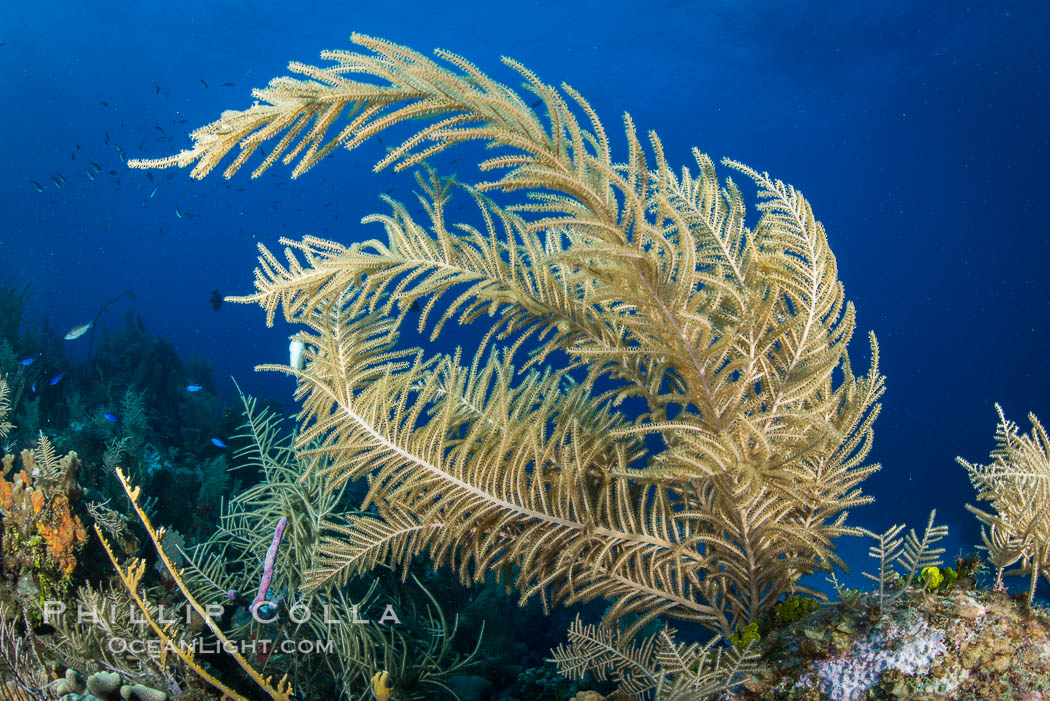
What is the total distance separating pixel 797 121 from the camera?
43.3 metres

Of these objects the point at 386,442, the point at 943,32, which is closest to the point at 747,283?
the point at 386,442

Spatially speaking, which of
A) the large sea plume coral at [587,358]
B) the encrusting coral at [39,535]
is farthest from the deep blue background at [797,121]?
the large sea plume coral at [587,358]

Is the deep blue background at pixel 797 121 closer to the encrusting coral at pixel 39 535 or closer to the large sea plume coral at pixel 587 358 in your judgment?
the encrusting coral at pixel 39 535

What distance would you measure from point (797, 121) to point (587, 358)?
51.1 meters

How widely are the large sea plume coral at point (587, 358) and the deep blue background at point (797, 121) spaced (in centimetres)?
565

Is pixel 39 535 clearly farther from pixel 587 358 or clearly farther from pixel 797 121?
pixel 797 121

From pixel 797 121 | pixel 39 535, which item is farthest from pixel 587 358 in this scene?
pixel 797 121

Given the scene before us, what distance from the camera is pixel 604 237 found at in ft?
5.67

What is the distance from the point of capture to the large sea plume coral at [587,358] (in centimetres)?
173

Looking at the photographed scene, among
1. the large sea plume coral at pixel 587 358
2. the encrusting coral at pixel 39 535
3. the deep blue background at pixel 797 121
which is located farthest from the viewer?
the deep blue background at pixel 797 121

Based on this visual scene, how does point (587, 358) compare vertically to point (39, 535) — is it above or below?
above

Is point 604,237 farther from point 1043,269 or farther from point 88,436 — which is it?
point 1043,269

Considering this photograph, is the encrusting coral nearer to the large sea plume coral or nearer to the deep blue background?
the large sea plume coral

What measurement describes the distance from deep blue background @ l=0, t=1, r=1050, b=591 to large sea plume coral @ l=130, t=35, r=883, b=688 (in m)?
5.65
